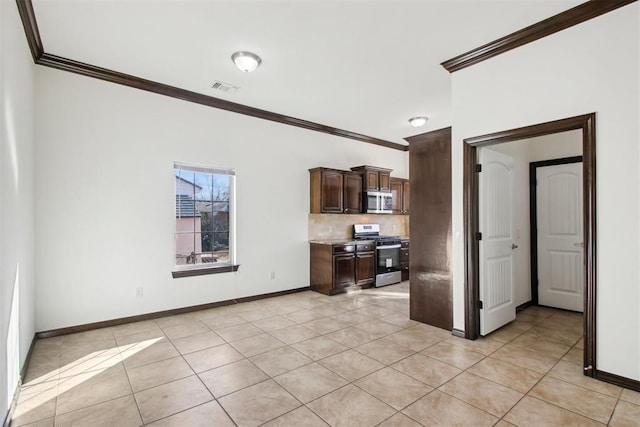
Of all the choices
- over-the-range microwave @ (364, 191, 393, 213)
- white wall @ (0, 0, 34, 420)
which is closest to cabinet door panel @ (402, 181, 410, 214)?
over-the-range microwave @ (364, 191, 393, 213)

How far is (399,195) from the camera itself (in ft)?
24.5

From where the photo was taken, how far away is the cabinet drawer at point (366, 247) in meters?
5.97

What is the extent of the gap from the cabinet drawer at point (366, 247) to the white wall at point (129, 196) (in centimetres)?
A: 137

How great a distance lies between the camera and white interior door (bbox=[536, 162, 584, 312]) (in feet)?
14.6

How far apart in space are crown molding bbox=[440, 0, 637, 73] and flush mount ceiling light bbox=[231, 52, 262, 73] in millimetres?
2095

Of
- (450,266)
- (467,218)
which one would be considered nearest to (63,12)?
(467,218)

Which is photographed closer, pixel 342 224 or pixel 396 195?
pixel 342 224

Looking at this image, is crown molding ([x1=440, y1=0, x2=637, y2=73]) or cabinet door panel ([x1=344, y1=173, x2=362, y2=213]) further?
cabinet door panel ([x1=344, y1=173, x2=362, y2=213])

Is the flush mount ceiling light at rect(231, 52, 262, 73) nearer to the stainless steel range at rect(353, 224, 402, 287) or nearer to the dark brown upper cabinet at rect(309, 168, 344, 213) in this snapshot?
the dark brown upper cabinet at rect(309, 168, 344, 213)

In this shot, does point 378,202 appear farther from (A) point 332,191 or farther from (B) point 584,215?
(B) point 584,215

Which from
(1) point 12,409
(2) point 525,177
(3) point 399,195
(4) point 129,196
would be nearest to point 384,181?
(3) point 399,195

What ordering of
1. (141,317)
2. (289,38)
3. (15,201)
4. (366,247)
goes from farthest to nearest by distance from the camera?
1. (366,247)
2. (141,317)
3. (289,38)
4. (15,201)

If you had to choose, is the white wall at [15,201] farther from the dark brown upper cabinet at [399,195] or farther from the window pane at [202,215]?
the dark brown upper cabinet at [399,195]

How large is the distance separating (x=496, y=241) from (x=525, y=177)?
1749 millimetres
